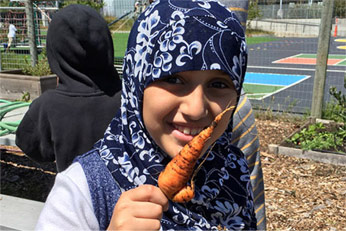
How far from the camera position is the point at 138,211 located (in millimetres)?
1034

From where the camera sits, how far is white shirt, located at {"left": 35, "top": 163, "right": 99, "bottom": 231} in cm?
111

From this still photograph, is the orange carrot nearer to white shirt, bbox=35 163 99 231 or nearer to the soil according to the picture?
white shirt, bbox=35 163 99 231

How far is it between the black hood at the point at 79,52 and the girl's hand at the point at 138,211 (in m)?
1.62

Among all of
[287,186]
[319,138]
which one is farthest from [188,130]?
[319,138]

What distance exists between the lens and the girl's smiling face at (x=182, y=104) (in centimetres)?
113

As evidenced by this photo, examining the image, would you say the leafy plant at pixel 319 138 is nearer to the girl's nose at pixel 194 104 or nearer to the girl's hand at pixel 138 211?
the girl's nose at pixel 194 104

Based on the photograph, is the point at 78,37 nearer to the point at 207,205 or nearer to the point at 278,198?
the point at 207,205

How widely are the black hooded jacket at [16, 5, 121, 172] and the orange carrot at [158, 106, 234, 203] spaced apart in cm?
144

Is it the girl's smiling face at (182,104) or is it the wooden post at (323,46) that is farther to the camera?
the wooden post at (323,46)

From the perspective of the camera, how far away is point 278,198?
4332mm

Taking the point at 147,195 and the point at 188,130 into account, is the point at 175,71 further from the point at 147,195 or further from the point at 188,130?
the point at 147,195

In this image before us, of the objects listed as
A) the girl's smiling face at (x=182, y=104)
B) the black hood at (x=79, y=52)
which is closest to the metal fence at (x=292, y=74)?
the black hood at (x=79, y=52)

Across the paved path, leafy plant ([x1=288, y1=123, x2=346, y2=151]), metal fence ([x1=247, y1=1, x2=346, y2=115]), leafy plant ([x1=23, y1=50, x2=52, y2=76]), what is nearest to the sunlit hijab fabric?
the paved path

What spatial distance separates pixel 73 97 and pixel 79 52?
312mm
